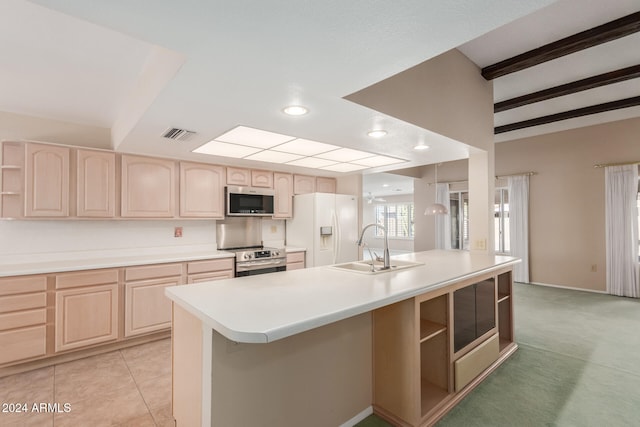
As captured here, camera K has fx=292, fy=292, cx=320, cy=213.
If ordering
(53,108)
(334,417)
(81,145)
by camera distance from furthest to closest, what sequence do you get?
(81,145) → (53,108) → (334,417)

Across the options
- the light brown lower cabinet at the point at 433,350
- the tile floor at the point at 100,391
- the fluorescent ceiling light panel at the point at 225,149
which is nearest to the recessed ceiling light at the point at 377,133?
the fluorescent ceiling light panel at the point at 225,149

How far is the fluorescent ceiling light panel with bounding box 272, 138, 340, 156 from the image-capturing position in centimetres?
301

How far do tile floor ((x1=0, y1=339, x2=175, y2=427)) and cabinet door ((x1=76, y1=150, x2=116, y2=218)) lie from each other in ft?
4.92

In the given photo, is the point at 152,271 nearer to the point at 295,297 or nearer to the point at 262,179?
the point at 262,179

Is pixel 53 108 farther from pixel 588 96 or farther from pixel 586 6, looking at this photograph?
pixel 588 96

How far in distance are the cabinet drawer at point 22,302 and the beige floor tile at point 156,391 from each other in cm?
121

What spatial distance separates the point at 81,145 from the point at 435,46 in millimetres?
3817

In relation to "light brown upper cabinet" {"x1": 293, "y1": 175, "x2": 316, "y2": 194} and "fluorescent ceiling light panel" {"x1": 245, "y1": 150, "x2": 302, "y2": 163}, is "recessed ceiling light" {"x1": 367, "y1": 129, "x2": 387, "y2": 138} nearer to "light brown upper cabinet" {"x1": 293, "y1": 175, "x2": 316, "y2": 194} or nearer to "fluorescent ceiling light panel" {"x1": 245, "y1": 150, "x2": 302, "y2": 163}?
"fluorescent ceiling light panel" {"x1": 245, "y1": 150, "x2": 302, "y2": 163}

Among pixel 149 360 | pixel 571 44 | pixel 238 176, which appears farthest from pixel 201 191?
pixel 571 44

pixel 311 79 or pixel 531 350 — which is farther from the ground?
pixel 311 79

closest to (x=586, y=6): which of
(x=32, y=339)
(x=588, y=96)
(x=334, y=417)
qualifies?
(x=588, y=96)

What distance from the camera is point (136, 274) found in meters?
3.11

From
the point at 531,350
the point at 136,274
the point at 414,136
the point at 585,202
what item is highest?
the point at 414,136

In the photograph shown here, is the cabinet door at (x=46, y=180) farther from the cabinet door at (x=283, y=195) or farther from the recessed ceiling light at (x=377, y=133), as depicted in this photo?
the recessed ceiling light at (x=377, y=133)
